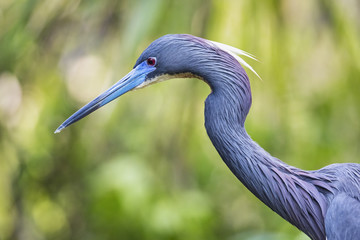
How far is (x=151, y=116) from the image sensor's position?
17.2 ft

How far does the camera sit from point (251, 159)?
1896 millimetres

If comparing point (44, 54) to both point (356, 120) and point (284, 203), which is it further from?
point (284, 203)

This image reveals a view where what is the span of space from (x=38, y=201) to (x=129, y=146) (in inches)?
41.0

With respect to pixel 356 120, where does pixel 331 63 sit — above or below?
above

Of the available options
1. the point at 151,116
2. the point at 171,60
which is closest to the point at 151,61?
the point at 171,60

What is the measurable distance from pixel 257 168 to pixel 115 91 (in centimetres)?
54

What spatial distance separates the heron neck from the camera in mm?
1896

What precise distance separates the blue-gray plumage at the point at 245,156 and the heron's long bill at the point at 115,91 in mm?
19

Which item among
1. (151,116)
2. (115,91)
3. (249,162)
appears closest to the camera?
(249,162)

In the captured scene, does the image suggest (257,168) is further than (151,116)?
No

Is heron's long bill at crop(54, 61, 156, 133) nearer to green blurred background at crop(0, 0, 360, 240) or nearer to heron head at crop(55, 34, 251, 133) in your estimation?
heron head at crop(55, 34, 251, 133)

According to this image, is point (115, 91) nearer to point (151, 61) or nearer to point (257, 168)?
point (151, 61)

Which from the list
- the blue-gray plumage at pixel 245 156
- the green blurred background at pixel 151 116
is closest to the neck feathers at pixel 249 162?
the blue-gray plumage at pixel 245 156

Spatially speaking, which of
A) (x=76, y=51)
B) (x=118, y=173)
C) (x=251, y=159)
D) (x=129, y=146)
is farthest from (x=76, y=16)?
(x=251, y=159)
